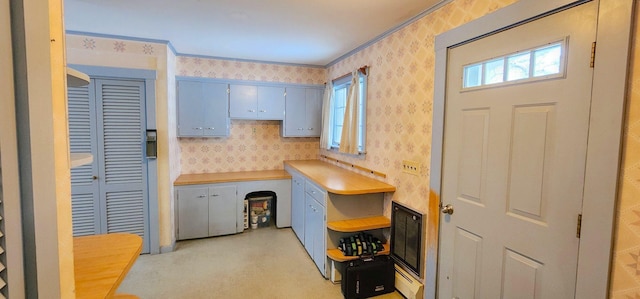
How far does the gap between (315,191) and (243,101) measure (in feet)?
5.83

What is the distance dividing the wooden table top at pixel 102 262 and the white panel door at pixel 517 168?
196 centimetres

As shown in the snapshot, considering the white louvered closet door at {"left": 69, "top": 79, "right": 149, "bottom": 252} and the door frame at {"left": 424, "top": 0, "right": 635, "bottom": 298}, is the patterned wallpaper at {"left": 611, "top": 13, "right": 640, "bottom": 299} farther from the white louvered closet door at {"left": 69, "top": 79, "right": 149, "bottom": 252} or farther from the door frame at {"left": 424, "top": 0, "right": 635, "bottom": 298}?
the white louvered closet door at {"left": 69, "top": 79, "right": 149, "bottom": 252}

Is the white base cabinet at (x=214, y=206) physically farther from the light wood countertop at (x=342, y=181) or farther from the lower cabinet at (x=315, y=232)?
the lower cabinet at (x=315, y=232)

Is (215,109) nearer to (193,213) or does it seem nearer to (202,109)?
(202,109)

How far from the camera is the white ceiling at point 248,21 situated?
7.25ft

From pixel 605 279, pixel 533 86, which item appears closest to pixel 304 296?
pixel 605 279

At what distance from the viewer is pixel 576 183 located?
4.38ft

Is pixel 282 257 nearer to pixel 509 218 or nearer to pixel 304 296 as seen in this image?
pixel 304 296

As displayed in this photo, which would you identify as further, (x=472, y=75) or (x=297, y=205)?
(x=297, y=205)

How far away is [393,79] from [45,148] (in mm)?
2479

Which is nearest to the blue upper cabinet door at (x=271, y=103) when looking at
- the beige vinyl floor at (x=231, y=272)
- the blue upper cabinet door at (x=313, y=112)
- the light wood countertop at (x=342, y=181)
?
the blue upper cabinet door at (x=313, y=112)

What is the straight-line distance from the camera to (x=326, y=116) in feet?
13.2

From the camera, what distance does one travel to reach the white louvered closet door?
2947mm

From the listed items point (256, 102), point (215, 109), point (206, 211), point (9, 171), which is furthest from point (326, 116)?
point (9, 171)
